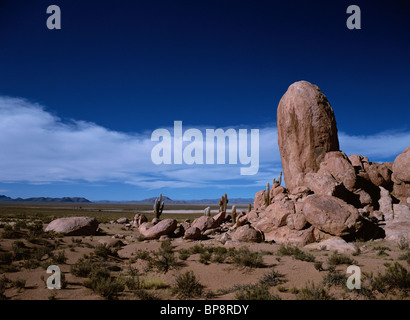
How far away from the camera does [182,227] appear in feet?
73.0

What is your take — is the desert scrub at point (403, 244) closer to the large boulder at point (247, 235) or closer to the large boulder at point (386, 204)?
the large boulder at point (386, 204)

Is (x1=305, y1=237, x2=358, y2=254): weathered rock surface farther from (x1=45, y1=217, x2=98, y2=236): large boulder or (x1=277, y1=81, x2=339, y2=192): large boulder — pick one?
(x1=45, y1=217, x2=98, y2=236): large boulder

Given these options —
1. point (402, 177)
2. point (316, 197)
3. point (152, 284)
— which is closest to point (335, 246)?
point (316, 197)

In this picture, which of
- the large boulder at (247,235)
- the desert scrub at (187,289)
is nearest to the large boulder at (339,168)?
the large boulder at (247,235)

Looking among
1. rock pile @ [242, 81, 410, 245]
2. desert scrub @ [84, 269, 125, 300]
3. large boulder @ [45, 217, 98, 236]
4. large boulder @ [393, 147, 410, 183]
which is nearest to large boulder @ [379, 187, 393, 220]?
rock pile @ [242, 81, 410, 245]

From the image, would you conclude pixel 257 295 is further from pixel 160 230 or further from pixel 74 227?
pixel 74 227

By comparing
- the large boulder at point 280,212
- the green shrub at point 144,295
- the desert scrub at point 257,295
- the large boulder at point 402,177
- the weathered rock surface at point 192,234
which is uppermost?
the large boulder at point 402,177

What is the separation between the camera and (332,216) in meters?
14.9

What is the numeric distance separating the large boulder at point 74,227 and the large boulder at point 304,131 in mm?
19751

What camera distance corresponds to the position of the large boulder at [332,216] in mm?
14664

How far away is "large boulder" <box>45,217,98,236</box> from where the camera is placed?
20172 mm

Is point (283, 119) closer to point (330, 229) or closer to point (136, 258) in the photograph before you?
point (330, 229)

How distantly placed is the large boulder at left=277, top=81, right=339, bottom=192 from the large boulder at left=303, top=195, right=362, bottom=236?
678 cm
